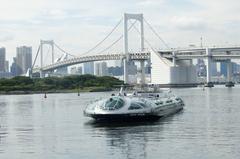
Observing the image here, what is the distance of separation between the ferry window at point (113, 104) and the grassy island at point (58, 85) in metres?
78.0

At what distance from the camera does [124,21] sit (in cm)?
13388

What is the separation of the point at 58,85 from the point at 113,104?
88.1m

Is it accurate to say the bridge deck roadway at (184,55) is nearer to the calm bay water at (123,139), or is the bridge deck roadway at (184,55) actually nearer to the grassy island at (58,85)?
the grassy island at (58,85)

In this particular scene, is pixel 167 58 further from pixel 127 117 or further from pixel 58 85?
pixel 127 117

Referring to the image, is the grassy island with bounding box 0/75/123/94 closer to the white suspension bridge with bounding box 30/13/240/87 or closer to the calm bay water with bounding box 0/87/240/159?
the white suspension bridge with bounding box 30/13/240/87

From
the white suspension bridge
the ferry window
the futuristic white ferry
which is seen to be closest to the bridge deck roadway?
the white suspension bridge

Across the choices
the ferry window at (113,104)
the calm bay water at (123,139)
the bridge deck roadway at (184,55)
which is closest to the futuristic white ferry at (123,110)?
the ferry window at (113,104)

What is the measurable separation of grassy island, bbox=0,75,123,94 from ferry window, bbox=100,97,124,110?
78.0 m

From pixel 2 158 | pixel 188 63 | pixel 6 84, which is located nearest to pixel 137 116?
pixel 2 158

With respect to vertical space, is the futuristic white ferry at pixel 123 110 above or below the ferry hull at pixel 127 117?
above

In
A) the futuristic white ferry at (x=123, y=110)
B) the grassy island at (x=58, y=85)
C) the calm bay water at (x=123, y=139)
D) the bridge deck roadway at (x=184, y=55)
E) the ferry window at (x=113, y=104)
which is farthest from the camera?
the bridge deck roadway at (x=184, y=55)

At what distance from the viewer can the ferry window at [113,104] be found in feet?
112

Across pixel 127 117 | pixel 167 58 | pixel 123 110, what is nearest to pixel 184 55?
pixel 167 58

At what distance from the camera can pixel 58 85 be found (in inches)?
4793
